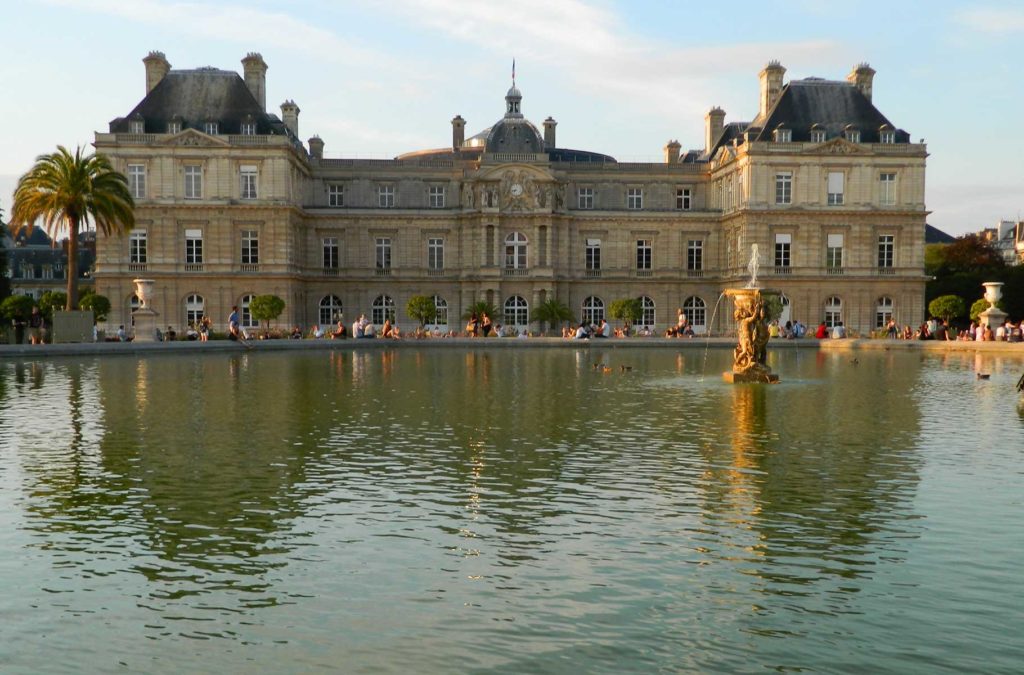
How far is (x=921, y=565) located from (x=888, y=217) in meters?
64.2

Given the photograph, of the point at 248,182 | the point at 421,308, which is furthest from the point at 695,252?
the point at 248,182

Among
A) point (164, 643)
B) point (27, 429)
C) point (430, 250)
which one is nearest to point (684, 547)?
point (164, 643)

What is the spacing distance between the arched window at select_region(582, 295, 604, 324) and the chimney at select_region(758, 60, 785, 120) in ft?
58.2

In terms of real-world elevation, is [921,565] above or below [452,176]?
below

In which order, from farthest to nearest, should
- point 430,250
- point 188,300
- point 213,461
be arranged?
point 430,250, point 188,300, point 213,461

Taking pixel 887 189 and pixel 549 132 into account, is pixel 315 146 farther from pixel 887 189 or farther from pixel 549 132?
pixel 887 189

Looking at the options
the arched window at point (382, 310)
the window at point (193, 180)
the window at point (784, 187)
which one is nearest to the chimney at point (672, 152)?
the window at point (784, 187)

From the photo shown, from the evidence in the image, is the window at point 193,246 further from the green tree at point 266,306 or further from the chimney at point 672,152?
the chimney at point 672,152

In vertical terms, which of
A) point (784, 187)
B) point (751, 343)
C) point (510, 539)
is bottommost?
point (510, 539)

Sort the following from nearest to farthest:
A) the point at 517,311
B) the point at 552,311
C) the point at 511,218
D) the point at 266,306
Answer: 1. the point at 266,306
2. the point at 552,311
3. the point at 511,218
4. the point at 517,311

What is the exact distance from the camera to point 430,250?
242 feet

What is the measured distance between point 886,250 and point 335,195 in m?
40.1

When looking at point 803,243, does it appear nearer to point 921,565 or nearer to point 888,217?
point 888,217

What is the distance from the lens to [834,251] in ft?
228
